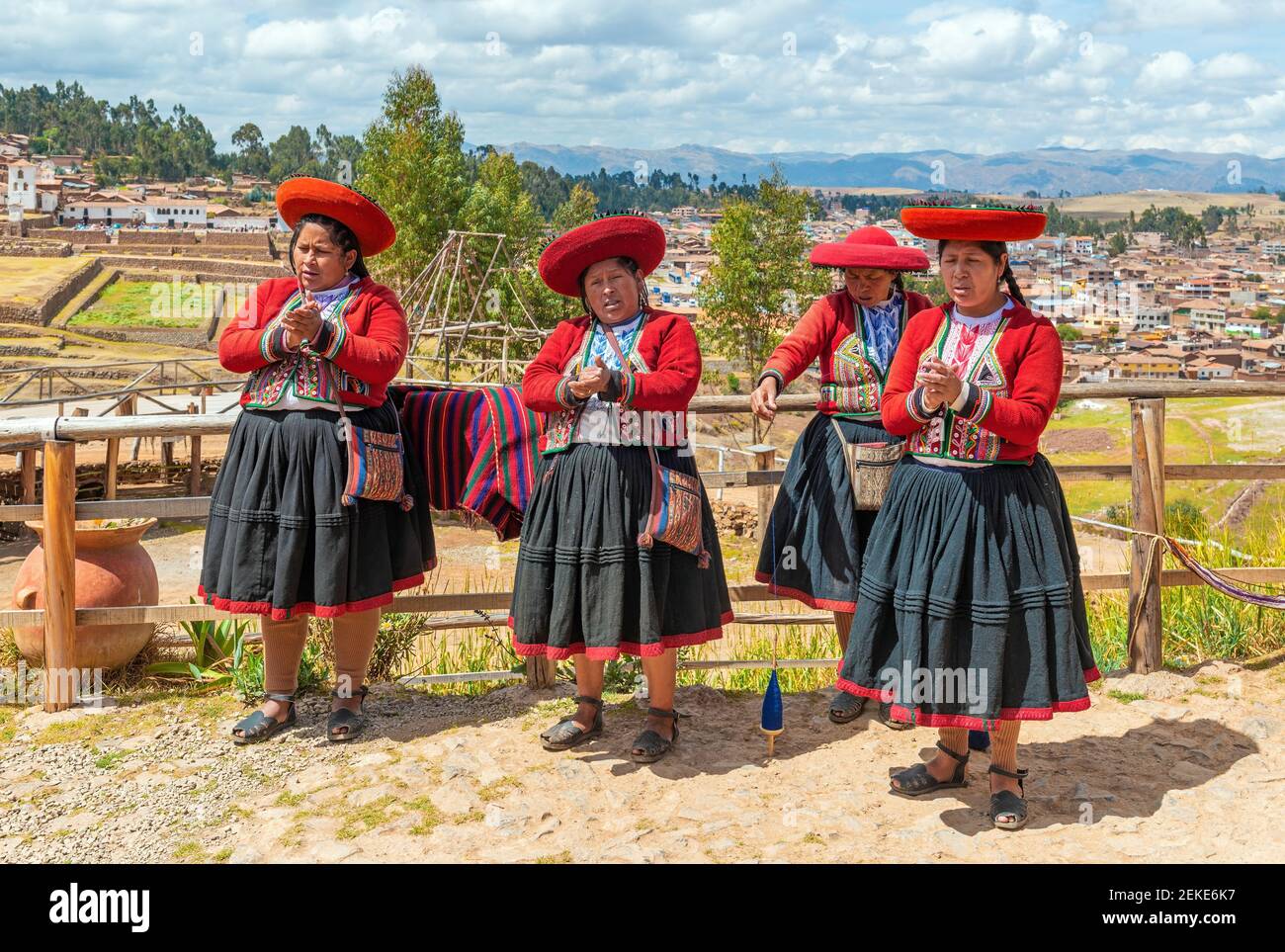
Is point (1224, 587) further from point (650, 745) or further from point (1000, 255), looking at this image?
point (650, 745)

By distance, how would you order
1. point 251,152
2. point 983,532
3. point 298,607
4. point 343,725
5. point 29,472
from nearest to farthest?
1. point 983,532
2. point 298,607
3. point 343,725
4. point 29,472
5. point 251,152

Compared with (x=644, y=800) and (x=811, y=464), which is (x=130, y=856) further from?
(x=811, y=464)

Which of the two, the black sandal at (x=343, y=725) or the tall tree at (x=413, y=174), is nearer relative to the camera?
the black sandal at (x=343, y=725)

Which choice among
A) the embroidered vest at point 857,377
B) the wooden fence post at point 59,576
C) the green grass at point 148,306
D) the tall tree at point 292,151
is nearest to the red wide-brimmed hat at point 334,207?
the wooden fence post at point 59,576

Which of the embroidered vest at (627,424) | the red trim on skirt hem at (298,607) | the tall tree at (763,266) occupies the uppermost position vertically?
the tall tree at (763,266)

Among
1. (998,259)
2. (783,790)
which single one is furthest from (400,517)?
(998,259)

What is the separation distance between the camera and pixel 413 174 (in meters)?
32.8

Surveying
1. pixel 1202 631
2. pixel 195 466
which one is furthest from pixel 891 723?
pixel 195 466

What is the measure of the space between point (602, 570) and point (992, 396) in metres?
1.27

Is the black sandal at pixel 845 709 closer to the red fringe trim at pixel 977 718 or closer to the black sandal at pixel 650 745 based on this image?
the black sandal at pixel 650 745

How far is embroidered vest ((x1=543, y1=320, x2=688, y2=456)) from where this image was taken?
→ 12.1 feet

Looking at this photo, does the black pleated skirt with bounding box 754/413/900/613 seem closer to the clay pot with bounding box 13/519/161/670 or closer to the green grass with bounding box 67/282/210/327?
the clay pot with bounding box 13/519/161/670

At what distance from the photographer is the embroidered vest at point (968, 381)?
3271mm

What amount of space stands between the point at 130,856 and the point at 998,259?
9.47ft
